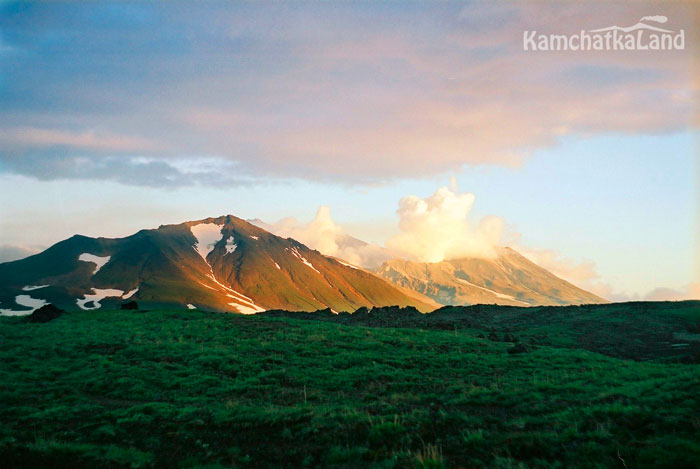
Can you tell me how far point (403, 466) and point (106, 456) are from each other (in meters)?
8.77

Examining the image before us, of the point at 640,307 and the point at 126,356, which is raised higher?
the point at 640,307

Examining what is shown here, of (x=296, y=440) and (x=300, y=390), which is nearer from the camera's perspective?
(x=296, y=440)

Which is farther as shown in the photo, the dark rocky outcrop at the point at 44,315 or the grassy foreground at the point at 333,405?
the dark rocky outcrop at the point at 44,315

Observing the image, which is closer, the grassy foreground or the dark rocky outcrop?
the grassy foreground

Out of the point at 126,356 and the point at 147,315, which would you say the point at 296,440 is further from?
the point at 147,315

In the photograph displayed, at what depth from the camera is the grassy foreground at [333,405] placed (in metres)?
12.1

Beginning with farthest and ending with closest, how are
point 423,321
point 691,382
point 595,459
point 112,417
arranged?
point 423,321 → point 112,417 → point 691,382 → point 595,459

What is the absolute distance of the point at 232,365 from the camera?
28.5 metres

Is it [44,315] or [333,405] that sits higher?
[44,315]

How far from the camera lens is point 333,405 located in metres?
19.0

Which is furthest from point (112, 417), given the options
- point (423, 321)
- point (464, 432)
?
point (423, 321)

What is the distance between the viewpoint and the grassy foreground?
1214cm

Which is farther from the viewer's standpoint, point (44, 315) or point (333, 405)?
point (44, 315)

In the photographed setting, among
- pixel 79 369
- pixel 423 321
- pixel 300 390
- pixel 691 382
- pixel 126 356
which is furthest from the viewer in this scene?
pixel 423 321
